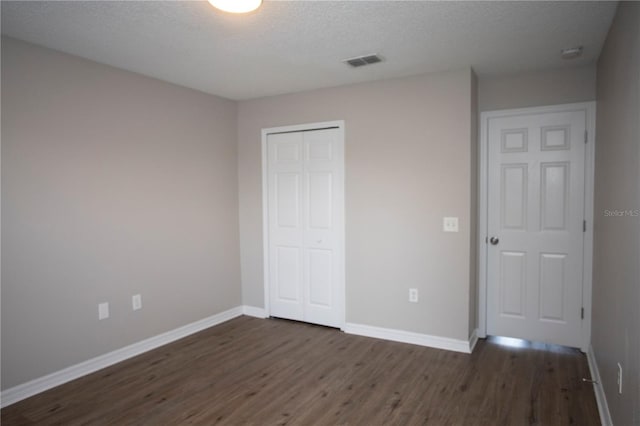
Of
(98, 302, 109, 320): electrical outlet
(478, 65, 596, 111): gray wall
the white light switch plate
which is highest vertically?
(478, 65, 596, 111): gray wall

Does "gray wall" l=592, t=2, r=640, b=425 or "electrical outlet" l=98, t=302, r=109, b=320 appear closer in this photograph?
"gray wall" l=592, t=2, r=640, b=425

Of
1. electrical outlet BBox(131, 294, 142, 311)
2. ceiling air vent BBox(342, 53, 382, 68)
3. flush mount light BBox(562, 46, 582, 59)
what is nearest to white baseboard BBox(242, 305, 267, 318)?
electrical outlet BBox(131, 294, 142, 311)

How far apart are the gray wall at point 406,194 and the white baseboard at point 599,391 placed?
3.04 ft

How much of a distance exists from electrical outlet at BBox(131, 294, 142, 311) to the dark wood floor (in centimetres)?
43

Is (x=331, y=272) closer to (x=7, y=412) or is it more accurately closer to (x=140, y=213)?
(x=140, y=213)

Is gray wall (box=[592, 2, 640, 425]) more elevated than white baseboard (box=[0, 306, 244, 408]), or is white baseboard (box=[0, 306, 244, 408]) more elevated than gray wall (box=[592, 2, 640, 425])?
gray wall (box=[592, 2, 640, 425])

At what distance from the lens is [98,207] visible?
10.6ft

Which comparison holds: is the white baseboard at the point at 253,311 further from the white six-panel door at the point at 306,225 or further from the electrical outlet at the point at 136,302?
the electrical outlet at the point at 136,302

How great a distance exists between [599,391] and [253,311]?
329 centimetres

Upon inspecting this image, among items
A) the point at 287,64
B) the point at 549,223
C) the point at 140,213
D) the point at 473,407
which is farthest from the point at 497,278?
the point at 140,213

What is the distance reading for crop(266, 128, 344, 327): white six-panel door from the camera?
13.5ft

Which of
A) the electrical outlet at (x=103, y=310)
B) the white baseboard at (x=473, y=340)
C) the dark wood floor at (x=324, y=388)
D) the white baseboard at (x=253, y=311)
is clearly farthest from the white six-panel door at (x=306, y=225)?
the electrical outlet at (x=103, y=310)

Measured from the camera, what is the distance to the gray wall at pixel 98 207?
2.74 meters

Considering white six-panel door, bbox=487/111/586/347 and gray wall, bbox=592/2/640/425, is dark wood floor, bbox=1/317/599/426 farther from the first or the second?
gray wall, bbox=592/2/640/425
